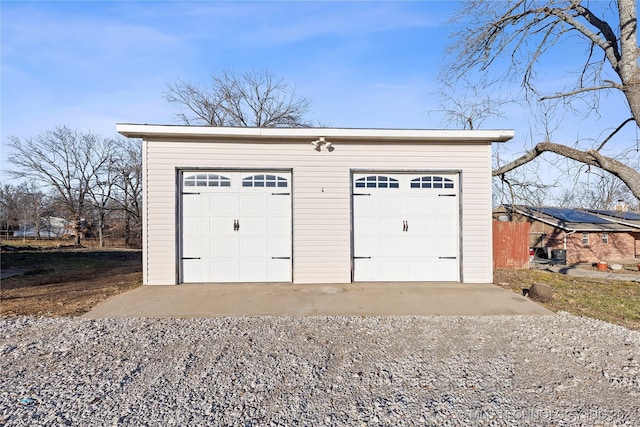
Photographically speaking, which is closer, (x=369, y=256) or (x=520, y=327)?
(x=520, y=327)

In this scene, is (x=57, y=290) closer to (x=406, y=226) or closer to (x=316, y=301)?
(x=316, y=301)

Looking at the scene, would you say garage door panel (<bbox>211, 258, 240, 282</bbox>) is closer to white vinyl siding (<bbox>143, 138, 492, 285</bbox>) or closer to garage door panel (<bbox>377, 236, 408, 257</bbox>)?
white vinyl siding (<bbox>143, 138, 492, 285</bbox>)

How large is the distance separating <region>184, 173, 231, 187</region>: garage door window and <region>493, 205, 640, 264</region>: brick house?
19.2 meters

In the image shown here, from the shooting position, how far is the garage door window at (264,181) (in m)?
6.67

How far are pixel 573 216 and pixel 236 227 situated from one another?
2429 cm

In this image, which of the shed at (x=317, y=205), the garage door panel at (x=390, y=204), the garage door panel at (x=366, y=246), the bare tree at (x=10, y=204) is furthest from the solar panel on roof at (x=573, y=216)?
the bare tree at (x=10, y=204)

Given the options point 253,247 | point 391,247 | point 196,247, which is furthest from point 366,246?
point 196,247

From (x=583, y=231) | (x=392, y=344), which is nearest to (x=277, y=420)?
(x=392, y=344)

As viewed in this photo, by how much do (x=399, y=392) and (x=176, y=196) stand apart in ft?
17.8

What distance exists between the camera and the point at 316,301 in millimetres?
5441

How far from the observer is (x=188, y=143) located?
257 inches

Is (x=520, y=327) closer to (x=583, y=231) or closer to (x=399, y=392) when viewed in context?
(x=399, y=392)

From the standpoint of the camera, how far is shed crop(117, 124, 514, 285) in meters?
6.47

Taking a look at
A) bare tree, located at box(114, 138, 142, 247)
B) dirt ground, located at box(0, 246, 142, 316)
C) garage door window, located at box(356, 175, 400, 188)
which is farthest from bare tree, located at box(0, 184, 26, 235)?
garage door window, located at box(356, 175, 400, 188)
